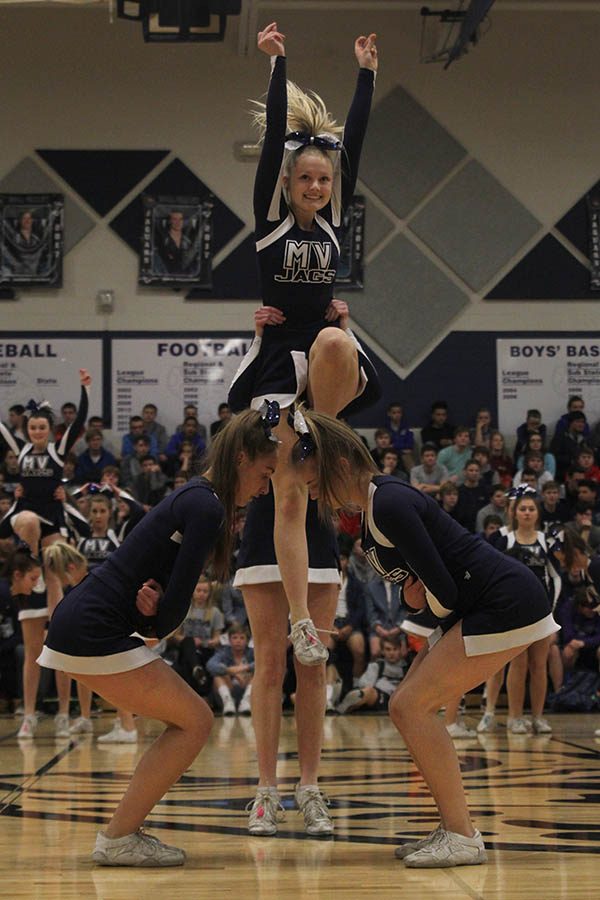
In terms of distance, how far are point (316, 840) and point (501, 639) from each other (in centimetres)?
95

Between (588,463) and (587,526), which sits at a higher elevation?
(588,463)

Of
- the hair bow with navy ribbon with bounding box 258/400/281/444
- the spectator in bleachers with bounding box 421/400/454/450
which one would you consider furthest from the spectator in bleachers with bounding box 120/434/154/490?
the hair bow with navy ribbon with bounding box 258/400/281/444

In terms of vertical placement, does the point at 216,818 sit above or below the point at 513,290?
below

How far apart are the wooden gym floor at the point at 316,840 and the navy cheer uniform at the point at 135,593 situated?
0.60 metres

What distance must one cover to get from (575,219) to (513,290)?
1315 mm

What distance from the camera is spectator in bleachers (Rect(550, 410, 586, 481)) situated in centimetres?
1562

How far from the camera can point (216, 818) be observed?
4.52 m

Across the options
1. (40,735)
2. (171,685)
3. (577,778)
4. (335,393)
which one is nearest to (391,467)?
(40,735)

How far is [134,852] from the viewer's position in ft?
11.7

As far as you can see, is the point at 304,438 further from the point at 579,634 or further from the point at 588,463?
the point at 588,463

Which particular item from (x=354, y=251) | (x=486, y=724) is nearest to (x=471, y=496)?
(x=354, y=251)

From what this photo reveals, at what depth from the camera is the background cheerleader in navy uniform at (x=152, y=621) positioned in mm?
3555

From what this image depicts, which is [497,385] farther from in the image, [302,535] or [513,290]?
[302,535]

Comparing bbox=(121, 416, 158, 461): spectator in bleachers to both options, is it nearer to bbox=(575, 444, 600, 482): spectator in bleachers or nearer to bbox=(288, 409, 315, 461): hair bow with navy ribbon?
bbox=(575, 444, 600, 482): spectator in bleachers
